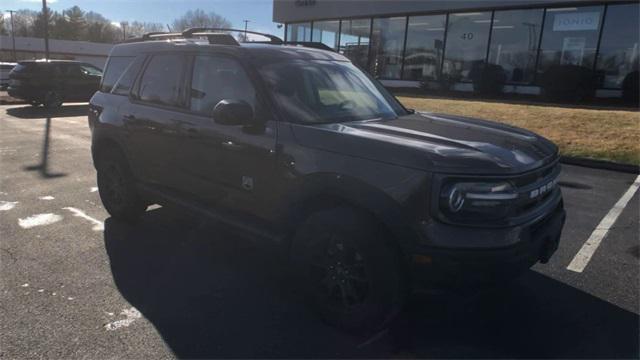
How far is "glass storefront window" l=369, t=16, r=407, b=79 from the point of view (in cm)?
2238

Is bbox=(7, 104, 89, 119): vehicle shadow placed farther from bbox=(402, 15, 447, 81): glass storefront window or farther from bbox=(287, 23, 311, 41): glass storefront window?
bbox=(402, 15, 447, 81): glass storefront window

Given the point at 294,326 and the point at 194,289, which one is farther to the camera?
the point at 194,289

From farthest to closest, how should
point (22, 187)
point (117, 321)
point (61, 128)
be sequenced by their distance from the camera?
point (61, 128) → point (22, 187) → point (117, 321)

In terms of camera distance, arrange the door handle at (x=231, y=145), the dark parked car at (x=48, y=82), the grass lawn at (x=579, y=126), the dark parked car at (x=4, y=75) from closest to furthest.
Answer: the door handle at (x=231, y=145), the grass lawn at (x=579, y=126), the dark parked car at (x=48, y=82), the dark parked car at (x=4, y=75)

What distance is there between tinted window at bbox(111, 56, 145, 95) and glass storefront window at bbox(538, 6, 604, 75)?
1561 centimetres

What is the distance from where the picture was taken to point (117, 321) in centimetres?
322

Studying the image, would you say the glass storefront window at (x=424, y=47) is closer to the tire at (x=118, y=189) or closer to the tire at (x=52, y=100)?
the tire at (x=52, y=100)

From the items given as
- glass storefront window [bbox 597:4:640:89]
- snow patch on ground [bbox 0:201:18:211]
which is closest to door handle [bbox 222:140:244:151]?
snow patch on ground [bbox 0:201:18:211]

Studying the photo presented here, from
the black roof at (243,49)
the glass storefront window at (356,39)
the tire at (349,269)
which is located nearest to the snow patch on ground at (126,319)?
the tire at (349,269)

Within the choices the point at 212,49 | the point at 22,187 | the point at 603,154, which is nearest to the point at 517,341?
the point at 212,49

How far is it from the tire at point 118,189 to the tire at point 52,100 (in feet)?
43.9

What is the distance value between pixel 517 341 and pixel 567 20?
1753 centimetres

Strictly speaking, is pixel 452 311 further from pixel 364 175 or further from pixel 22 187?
pixel 22 187

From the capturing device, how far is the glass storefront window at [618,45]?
1625 centimetres
